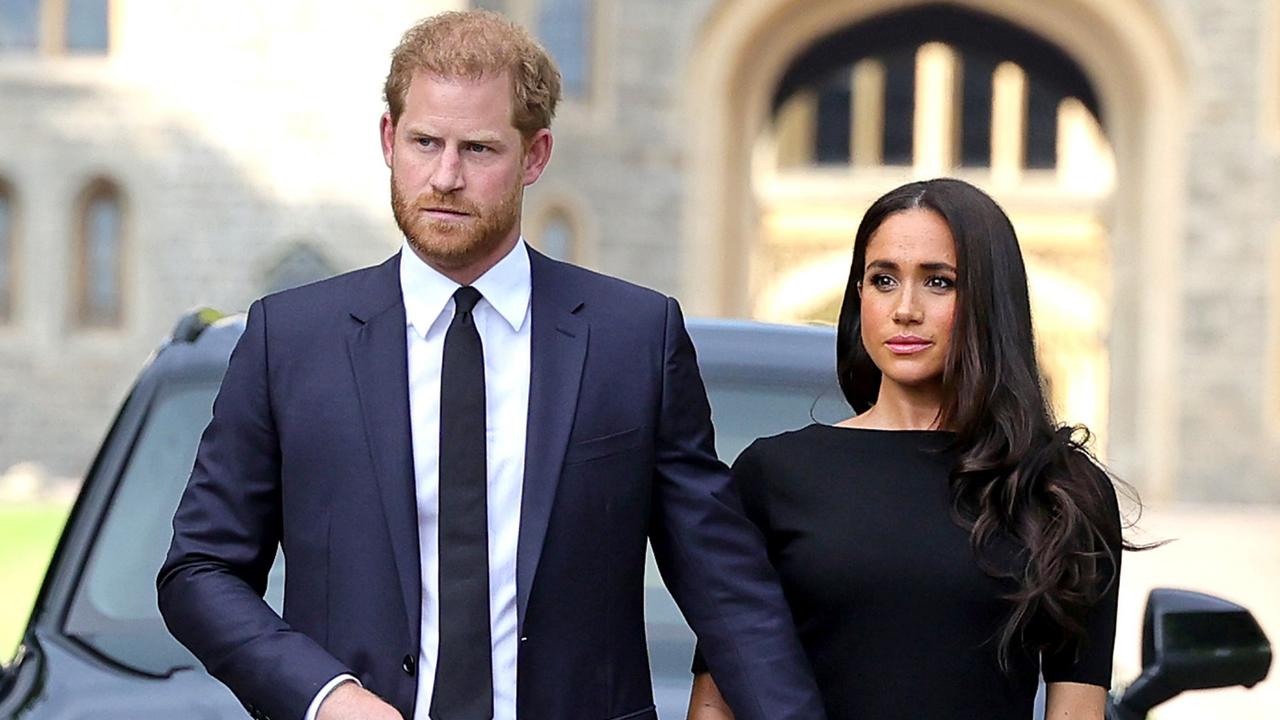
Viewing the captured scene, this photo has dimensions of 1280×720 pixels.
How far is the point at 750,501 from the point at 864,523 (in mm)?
168

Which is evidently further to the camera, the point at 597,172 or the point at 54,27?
the point at 597,172

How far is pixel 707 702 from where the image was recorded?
8.87ft

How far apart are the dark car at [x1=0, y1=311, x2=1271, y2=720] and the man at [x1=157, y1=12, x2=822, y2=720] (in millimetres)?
578

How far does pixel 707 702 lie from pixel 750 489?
0.29m

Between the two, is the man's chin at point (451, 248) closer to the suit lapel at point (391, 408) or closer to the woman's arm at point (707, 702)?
the suit lapel at point (391, 408)

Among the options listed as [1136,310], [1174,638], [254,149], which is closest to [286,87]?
[254,149]

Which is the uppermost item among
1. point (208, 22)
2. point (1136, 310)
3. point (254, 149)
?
point (208, 22)

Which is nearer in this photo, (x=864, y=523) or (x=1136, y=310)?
(x=864, y=523)

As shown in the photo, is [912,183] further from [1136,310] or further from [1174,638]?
[1136,310]

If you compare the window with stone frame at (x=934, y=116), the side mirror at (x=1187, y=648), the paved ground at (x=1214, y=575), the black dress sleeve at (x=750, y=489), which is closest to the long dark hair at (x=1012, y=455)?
the black dress sleeve at (x=750, y=489)

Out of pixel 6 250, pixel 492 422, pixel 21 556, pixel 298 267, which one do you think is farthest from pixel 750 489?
pixel 6 250

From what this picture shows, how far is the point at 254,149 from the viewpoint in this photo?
76.1ft

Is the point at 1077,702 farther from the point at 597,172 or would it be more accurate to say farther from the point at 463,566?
the point at 597,172

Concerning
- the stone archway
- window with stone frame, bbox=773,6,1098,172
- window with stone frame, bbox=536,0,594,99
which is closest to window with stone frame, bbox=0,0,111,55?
window with stone frame, bbox=536,0,594,99
